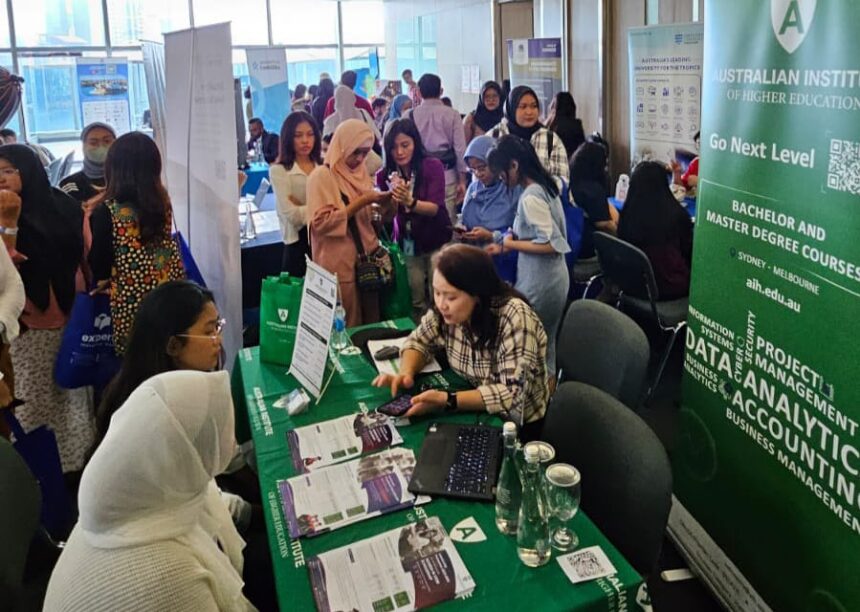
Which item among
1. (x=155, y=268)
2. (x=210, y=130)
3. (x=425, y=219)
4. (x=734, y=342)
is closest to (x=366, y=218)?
(x=425, y=219)

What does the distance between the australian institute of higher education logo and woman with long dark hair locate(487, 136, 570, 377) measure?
1472mm

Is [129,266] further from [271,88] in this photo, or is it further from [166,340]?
[271,88]

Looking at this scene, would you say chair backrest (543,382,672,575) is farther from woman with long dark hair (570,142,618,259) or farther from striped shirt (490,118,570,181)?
striped shirt (490,118,570,181)

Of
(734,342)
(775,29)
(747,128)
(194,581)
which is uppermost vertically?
(775,29)

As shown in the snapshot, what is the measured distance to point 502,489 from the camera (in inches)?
60.0

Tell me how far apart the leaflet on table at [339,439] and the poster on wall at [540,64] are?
→ 17.5 feet

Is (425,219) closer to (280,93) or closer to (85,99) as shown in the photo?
(280,93)

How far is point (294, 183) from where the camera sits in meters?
3.61

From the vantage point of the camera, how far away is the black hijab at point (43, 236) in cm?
272

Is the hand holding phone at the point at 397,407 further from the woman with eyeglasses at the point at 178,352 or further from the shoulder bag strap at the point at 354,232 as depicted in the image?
the shoulder bag strap at the point at 354,232

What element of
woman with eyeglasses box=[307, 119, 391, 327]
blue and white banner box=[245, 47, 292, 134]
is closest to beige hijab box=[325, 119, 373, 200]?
woman with eyeglasses box=[307, 119, 391, 327]

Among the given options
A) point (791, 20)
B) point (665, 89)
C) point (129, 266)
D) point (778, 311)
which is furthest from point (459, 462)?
point (665, 89)

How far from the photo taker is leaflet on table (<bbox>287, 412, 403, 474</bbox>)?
6.02 feet

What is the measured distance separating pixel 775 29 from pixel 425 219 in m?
2.31
